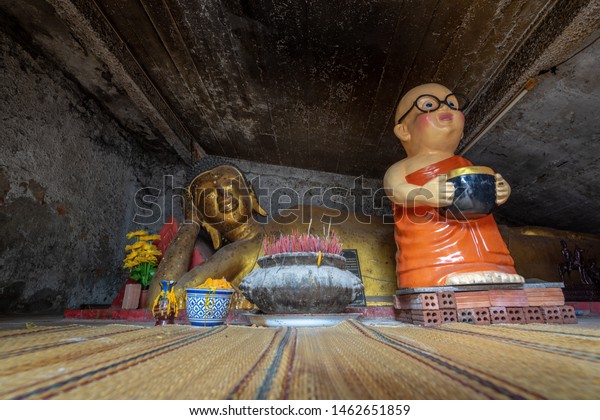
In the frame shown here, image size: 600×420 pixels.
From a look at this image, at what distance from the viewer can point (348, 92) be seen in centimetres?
194

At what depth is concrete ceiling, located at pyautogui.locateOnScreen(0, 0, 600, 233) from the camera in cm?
141

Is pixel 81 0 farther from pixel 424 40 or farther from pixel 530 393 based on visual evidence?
pixel 530 393

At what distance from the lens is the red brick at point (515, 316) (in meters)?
1.12

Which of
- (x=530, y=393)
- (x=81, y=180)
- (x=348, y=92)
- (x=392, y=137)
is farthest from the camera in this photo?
(x=81, y=180)

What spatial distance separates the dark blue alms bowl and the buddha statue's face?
1.71 m

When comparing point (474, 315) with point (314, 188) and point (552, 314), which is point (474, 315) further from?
point (314, 188)

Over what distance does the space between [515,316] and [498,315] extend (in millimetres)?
61

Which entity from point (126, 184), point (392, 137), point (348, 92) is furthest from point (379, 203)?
point (126, 184)

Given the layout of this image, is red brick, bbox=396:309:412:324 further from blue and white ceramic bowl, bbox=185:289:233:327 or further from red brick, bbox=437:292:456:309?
blue and white ceramic bowl, bbox=185:289:233:327

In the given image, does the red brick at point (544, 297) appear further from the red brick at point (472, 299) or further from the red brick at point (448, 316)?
the red brick at point (448, 316)

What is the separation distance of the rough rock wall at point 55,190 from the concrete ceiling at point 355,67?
23cm

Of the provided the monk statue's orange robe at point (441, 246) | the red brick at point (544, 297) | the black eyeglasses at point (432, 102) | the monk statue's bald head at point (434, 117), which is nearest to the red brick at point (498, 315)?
the red brick at point (544, 297)

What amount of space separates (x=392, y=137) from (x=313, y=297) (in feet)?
5.39

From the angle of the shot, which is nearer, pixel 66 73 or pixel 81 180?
pixel 66 73
